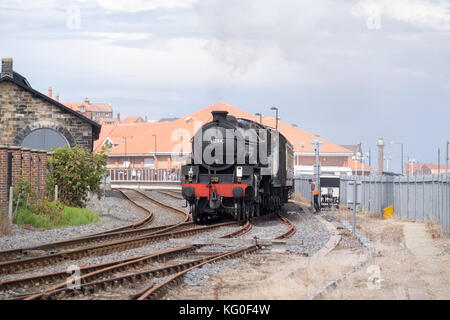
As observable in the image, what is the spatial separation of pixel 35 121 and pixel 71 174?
10.6m

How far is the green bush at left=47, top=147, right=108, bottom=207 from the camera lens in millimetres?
22109

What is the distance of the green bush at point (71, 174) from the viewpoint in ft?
72.5

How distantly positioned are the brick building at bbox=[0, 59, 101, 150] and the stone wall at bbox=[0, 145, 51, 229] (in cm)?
1112

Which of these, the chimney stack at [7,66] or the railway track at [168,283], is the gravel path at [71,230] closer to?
the railway track at [168,283]

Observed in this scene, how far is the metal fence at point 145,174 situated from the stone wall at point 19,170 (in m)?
39.8

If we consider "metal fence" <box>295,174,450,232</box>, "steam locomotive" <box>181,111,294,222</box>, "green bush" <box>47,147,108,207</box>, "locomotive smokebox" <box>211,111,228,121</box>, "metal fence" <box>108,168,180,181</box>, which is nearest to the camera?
"metal fence" <box>295,174,450,232</box>

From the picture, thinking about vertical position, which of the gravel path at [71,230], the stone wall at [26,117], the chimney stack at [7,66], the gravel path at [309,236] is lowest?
the gravel path at [309,236]

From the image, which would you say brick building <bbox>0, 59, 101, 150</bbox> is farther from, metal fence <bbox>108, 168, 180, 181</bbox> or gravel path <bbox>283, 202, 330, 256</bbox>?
metal fence <bbox>108, 168, 180, 181</bbox>

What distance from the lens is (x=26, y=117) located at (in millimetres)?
31359

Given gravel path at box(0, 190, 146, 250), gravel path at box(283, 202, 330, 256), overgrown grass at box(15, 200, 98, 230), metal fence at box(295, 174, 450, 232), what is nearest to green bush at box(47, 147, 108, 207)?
gravel path at box(0, 190, 146, 250)

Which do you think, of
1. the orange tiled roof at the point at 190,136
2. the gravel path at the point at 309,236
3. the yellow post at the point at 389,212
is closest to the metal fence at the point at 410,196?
the yellow post at the point at 389,212

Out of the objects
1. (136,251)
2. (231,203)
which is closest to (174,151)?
(231,203)

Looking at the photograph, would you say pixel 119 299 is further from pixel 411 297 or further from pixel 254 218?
pixel 254 218
